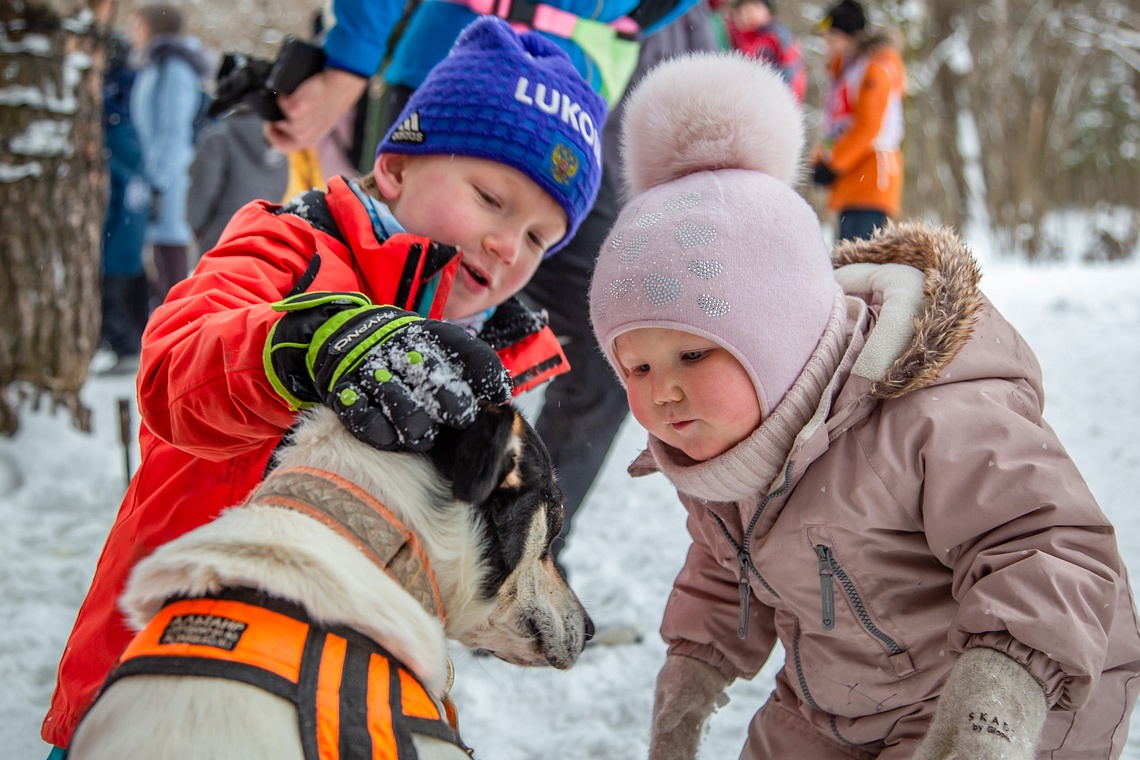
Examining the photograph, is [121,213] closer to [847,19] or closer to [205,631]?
[847,19]

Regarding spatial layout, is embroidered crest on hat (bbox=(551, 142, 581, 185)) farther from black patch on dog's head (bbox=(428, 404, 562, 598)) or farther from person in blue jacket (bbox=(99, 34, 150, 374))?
person in blue jacket (bbox=(99, 34, 150, 374))

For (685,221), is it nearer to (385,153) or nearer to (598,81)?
(385,153)

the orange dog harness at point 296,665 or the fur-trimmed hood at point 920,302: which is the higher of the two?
the fur-trimmed hood at point 920,302

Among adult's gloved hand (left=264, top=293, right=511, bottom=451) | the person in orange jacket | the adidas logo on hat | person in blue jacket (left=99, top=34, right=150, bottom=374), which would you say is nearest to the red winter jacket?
adult's gloved hand (left=264, top=293, right=511, bottom=451)

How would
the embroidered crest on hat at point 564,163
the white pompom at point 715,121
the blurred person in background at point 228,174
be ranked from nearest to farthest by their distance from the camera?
the white pompom at point 715,121
the embroidered crest on hat at point 564,163
the blurred person in background at point 228,174

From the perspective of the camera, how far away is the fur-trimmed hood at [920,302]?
1652 millimetres

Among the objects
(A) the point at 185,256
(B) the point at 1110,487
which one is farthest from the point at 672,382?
(A) the point at 185,256

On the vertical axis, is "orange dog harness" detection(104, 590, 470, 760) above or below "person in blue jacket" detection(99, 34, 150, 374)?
above

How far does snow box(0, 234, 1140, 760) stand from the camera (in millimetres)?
Result: 2549

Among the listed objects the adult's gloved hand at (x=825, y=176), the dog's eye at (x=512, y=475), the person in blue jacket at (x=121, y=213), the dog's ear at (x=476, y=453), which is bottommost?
Result: the person in blue jacket at (x=121, y=213)

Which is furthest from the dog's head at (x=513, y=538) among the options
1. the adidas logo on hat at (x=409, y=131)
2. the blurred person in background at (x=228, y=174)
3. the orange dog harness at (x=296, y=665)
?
the blurred person in background at (x=228, y=174)

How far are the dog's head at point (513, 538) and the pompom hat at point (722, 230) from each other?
42 centimetres

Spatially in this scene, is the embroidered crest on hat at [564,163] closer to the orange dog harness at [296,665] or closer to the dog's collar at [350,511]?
the dog's collar at [350,511]

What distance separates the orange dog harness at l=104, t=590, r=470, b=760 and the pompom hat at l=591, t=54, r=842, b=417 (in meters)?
0.86
